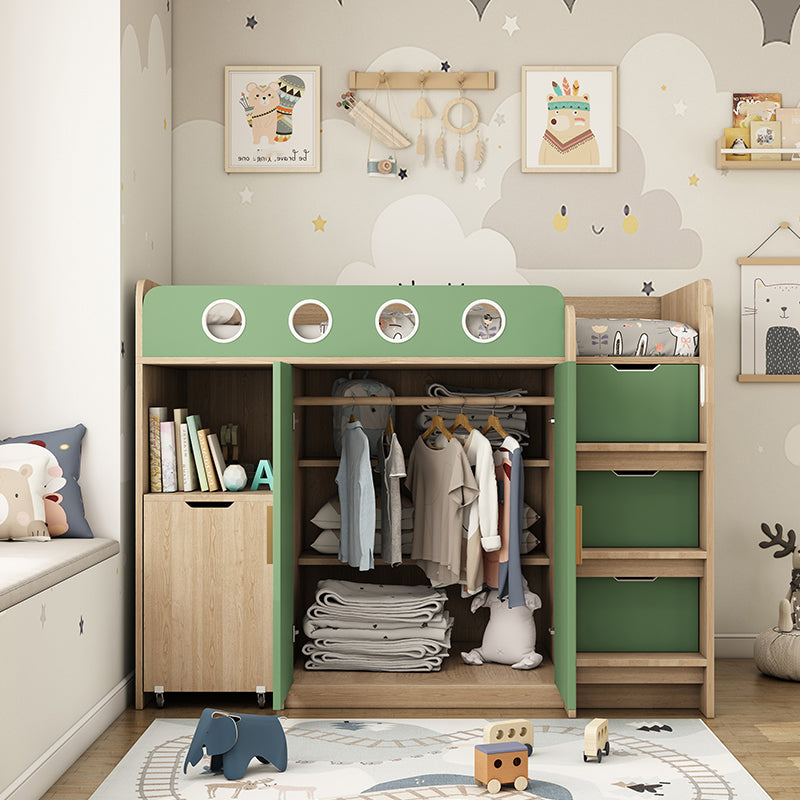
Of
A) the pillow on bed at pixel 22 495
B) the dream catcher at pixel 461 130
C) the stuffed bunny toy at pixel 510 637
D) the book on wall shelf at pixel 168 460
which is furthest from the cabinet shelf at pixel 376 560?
the dream catcher at pixel 461 130

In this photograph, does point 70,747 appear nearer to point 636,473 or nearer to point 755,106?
point 636,473

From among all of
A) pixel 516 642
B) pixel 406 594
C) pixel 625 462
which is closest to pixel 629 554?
pixel 625 462

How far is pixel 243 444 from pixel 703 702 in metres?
1.99

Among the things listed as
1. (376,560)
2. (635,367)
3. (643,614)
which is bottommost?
(643,614)

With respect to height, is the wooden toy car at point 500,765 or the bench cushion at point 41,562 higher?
the bench cushion at point 41,562

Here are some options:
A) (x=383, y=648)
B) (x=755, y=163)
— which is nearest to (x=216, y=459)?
(x=383, y=648)

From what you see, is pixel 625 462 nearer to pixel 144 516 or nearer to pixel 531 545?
pixel 531 545

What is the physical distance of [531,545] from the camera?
3436 mm

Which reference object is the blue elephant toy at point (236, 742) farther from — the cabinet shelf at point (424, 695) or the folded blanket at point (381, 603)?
the folded blanket at point (381, 603)

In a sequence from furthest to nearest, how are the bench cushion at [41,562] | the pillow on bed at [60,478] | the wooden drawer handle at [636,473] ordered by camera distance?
the wooden drawer handle at [636,473]
the pillow on bed at [60,478]
the bench cushion at [41,562]

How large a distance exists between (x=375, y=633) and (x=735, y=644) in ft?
5.20

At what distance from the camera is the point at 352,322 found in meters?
3.07

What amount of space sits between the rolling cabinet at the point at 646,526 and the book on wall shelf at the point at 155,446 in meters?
1.49

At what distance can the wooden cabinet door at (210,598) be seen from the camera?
307 cm
